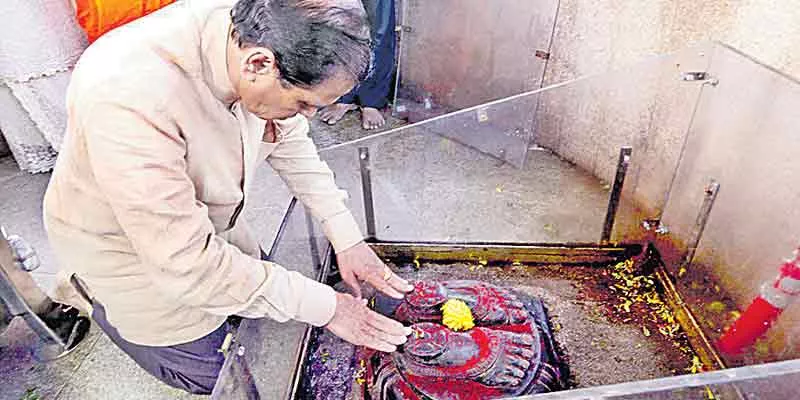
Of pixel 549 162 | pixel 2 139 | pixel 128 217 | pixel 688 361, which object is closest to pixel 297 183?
pixel 128 217

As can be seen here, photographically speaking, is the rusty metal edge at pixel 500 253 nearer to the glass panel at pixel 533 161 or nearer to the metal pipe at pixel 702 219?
the glass panel at pixel 533 161

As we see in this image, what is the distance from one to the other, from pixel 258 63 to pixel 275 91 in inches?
2.3

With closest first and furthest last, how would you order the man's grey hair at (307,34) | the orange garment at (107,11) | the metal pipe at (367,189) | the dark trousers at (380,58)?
the man's grey hair at (307,34) → the metal pipe at (367,189) → the orange garment at (107,11) → the dark trousers at (380,58)

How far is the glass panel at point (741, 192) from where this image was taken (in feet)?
5.16

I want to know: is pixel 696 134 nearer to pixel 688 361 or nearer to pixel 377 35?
pixel 688 361

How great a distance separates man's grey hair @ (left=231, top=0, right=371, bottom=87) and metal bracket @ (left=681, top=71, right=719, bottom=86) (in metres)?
1.50

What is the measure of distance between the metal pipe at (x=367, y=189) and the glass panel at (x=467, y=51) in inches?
54.8

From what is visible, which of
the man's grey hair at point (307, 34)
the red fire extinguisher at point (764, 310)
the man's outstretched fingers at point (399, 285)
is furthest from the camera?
the man's outstretched fingers at point (399, 285)

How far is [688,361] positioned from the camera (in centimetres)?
169

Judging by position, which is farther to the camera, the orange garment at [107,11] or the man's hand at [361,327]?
the orange garment at [107,11]

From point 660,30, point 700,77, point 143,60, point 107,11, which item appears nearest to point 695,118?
point 700,77

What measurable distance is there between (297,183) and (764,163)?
4.75 ft

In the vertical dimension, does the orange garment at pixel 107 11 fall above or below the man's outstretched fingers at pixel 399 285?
above

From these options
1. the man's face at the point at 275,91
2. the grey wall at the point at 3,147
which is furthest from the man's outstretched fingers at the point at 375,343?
the grey wall at the point at 3,147
